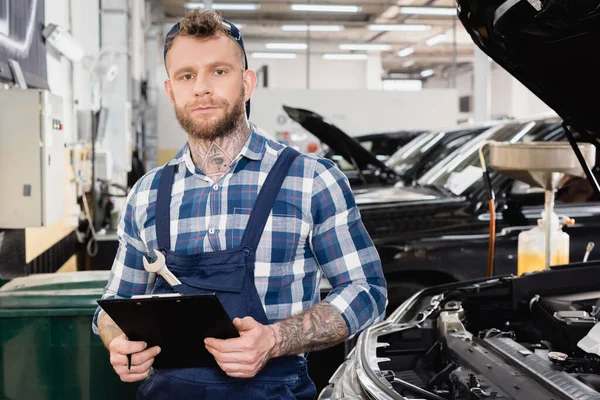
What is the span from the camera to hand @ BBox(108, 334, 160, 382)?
161 centimetres

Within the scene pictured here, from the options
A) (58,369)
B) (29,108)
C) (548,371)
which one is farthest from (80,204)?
(548,371)

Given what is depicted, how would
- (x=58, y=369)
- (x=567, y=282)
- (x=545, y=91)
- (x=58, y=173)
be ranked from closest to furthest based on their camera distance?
(x=545, y=91)
(x=567, y=282)
(x=58, y=369)
(x=58, y=173)

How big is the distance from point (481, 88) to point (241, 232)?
39.5ft

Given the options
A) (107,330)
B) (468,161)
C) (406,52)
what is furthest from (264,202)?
(406,52)

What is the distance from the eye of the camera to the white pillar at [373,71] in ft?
61.0

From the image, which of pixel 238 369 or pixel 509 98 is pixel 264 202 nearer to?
pixel 238 369

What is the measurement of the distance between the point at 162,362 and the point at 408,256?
262 centimetres

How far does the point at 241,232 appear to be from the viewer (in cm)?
171

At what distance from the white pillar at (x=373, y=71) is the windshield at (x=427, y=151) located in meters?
12.3

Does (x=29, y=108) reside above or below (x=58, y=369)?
above

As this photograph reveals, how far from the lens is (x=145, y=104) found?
13.1 metres

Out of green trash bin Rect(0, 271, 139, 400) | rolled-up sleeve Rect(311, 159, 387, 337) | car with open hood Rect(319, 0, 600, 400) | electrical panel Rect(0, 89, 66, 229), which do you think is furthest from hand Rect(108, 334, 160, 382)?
electrical panel Rect(0, 89, 66, 229)

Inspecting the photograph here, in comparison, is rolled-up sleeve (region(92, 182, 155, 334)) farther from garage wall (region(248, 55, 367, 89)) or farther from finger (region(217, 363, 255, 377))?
garage wall (region(248, 55, 367, 89))

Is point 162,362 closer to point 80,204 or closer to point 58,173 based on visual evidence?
point 58,173
